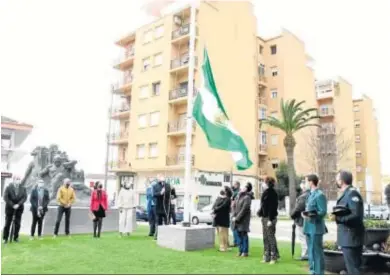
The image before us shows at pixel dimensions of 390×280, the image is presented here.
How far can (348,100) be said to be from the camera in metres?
46.1

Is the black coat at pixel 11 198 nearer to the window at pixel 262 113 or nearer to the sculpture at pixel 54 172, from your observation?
the sculpture at pixel 54 172

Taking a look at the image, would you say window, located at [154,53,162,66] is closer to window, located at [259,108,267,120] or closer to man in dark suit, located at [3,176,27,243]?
window, located at [259,108,267,120]

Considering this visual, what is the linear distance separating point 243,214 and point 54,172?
24.8ft

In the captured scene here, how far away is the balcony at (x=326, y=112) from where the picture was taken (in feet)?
143

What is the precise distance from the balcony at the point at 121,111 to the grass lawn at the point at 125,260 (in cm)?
2932

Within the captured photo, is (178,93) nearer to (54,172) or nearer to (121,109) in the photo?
(121,109)

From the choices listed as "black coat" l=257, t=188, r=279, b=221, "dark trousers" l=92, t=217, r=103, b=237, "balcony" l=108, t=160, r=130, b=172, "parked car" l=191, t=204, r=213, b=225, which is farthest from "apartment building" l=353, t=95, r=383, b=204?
"black coat" l=257, t=188, r=279, b=221

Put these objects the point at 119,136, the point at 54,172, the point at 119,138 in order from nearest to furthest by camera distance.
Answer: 1. the point at 54,172
2. the point at 119,138
3. the point at 119,136

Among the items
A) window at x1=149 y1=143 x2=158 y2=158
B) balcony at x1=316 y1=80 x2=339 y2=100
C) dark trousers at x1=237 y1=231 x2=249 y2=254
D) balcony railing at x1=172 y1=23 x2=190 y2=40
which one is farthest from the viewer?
balcony at x1=316 y1=80 x2=339 y2=100

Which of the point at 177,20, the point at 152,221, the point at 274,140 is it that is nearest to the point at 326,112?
the point at 274,140

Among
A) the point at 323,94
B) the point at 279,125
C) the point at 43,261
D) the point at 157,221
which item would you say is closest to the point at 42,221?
the point at 157,221

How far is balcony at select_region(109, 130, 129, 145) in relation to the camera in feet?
123

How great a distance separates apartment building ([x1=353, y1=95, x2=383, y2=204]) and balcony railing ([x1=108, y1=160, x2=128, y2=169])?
28.2 metres

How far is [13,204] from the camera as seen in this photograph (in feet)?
31.3
